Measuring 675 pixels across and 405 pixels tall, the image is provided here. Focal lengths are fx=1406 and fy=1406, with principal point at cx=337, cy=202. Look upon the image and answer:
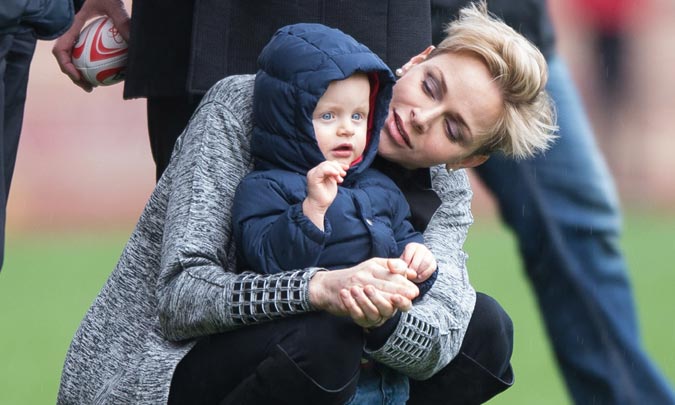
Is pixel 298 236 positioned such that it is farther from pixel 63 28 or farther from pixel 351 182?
pixel 63 28

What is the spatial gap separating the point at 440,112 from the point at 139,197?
24.2 feet

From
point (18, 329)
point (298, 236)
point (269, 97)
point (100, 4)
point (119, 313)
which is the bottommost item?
point (18, 329)

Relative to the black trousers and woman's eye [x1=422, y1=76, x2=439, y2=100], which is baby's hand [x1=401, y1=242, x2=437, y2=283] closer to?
A: the black trousers

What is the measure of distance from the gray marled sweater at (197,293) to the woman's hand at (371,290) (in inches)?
2.8

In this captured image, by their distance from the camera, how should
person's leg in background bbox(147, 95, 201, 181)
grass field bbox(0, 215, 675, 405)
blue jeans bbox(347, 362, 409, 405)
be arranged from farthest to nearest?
grass field bbox(0, 215, 675, 405)
person's leg in background bbox(147, 95, 201, 181)
blue jeans bbox(347, 362, 409, 405)

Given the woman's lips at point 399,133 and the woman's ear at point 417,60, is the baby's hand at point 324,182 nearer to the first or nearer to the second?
the woman's lips at point 399,133

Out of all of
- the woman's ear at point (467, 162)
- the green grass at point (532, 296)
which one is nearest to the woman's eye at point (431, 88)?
the woman's ear at point (467, 162)

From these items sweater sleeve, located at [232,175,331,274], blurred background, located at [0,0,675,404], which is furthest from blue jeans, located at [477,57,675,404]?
sweater sleeve, located at [232,175,331,274]

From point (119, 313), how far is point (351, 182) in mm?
507

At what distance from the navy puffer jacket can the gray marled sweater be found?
0.16 feet

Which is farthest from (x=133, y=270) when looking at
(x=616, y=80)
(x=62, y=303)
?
(x=616, y=80)

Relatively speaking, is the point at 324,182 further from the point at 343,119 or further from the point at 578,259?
the point at 578,259

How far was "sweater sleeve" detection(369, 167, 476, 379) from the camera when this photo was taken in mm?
2504

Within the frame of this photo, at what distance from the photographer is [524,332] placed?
246 inches
